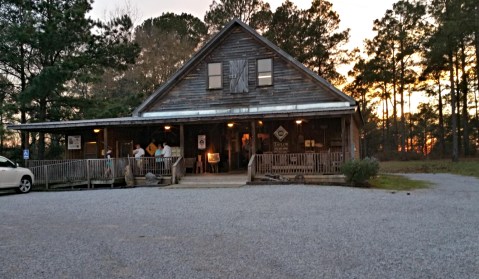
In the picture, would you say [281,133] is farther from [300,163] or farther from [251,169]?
[251,169]

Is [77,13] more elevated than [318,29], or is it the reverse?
[318,29]

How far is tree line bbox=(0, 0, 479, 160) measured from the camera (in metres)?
24.1

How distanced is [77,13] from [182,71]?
9.35 meters

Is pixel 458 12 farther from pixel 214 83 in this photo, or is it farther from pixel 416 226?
pixel 416 226

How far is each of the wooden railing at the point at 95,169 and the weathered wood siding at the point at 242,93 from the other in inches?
162

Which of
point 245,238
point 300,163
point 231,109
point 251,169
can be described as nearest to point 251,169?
point 251,169

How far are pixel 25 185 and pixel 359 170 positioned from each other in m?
13.5

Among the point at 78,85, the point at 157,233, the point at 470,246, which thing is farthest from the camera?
the point at 78,85

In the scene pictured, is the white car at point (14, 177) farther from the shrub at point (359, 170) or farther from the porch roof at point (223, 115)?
the shrub at point (359, 170)

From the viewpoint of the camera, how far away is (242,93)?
64.1 feet

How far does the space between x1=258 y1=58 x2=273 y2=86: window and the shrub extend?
6.60 metres

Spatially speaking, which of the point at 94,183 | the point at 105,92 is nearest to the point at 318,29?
the point at 105,92

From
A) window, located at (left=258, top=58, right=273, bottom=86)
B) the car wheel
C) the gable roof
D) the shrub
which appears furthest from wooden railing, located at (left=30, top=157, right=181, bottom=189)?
the shrub

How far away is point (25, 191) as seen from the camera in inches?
618
